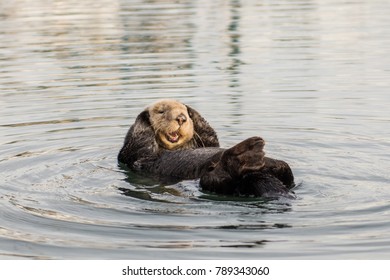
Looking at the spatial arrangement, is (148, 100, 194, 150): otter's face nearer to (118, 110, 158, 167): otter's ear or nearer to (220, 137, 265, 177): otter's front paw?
(118, 110, 158, 167): otter's ear

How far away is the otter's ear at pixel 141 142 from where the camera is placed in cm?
783

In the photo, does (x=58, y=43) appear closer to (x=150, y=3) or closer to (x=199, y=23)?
(x=199, y=23)

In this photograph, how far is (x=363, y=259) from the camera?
529 cm

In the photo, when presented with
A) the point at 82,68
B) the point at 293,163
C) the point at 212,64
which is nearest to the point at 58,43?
the point at 82,68

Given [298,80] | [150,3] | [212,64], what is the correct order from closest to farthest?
[298,80], [212,64], [150,3]

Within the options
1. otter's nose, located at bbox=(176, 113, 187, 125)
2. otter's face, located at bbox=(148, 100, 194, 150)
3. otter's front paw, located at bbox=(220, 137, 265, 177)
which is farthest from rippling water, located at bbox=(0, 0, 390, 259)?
otter's nose, located at bbox=(176, 113, 187, 125)

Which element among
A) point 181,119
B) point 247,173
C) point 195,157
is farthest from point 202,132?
point 247,173

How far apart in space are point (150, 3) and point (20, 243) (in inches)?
621

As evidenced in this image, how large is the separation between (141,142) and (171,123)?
346 mm

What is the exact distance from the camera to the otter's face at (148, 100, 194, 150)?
25.2 ft

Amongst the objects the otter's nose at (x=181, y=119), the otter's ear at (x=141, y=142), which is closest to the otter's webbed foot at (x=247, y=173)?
the otter's nose at (x=181, y=119)

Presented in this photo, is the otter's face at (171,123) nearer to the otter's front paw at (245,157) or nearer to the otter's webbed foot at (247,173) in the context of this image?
the otter's webbed foot at (247,173)

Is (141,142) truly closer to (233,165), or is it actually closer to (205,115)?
(233,165)

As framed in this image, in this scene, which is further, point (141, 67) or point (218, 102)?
point (141, 67)
